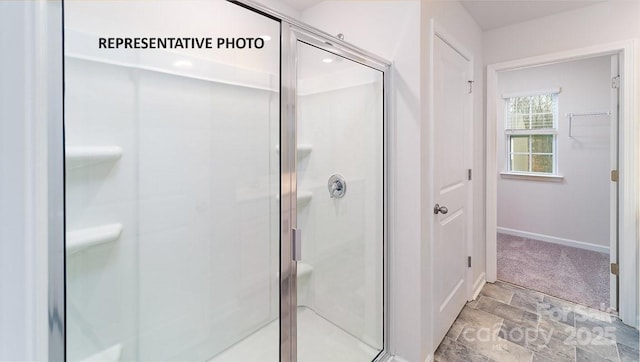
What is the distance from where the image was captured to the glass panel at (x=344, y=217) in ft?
5.56

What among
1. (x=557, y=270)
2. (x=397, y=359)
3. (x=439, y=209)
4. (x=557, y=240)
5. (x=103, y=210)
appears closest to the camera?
(x=103, y=210)

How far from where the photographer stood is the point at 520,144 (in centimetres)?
443

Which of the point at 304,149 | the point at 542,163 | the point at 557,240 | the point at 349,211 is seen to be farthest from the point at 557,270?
the point at 304,149

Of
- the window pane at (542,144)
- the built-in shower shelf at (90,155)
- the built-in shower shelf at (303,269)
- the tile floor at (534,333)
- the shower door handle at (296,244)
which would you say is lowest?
the tile floor at (534,333)

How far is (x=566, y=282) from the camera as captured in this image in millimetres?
2922

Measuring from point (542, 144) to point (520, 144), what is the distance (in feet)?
0.89

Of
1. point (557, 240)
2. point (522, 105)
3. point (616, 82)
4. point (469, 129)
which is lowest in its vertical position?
point (557, 240)

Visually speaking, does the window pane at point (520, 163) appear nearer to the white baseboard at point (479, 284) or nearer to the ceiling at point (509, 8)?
the white baseboard at point (479, 284)

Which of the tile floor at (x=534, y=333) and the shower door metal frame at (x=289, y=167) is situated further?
the tile floor at (x=534, y=333)

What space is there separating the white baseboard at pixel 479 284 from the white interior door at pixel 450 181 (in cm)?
23

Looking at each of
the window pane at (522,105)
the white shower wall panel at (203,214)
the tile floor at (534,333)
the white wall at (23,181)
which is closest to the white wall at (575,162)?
the window pane at (522,105)

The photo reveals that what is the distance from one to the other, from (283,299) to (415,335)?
882mm

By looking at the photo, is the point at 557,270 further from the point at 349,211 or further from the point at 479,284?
the point at 349,211

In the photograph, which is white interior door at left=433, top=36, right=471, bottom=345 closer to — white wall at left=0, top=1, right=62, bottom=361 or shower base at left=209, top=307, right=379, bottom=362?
shower base at left=209, top=307, right=379, bottom=362
